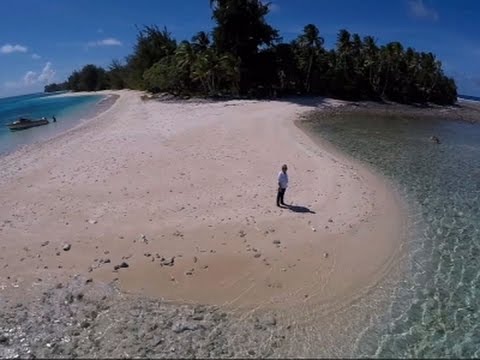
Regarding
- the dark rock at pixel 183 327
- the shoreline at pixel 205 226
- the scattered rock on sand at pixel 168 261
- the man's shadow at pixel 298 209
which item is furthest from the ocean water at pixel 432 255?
the scattered rock on sand at pixel 168 261

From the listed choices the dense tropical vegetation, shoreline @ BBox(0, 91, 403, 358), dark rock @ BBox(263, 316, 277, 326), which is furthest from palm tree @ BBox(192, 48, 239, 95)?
dark rock @ BBox(263, 316, 277, 326)

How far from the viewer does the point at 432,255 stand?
1312cm

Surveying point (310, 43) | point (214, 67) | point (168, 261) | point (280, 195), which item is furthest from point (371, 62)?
point (168, 261)

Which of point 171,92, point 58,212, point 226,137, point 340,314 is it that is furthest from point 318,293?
point 171,92

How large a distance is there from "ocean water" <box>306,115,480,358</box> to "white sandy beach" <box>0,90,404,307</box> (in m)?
1.00

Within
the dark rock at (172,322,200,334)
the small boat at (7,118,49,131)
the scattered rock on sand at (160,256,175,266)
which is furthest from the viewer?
the small boat at (7,118,49,131)

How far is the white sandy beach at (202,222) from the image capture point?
36.7 feet

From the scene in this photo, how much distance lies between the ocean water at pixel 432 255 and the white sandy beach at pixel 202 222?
3.28 feet

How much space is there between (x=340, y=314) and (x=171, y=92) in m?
61.7

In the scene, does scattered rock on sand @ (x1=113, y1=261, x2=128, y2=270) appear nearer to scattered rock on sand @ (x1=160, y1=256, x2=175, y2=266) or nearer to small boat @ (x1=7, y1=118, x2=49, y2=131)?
scattered rock on sand @ (x1=160, y1=256, x2=175, y2=266)

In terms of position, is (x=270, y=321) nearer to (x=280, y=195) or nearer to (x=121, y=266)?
(x=121, y=266)

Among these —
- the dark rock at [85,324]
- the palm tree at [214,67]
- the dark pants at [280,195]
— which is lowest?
the dark rock at [85,324]

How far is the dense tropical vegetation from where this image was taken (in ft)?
198

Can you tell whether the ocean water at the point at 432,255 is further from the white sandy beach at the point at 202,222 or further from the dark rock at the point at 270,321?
the dark rock at the point at 270,321
